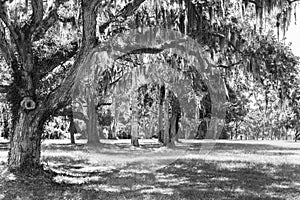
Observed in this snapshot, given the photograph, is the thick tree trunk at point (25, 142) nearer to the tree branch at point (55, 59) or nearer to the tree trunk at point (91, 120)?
the tree branch at point (55, 59)

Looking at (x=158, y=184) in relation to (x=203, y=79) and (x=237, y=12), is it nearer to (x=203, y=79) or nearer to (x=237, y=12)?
(x=237, y=12)


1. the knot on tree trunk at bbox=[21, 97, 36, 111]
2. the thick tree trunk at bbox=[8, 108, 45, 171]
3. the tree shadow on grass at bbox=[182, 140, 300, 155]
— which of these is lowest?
the tree shadow on grass at bbox=[182, 140, 300, 155]

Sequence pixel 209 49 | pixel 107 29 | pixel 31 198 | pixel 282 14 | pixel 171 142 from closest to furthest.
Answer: pixel 31 198 → pixel 282 14 → pixel 107 29 → pixel 209 49 → pixel 171 142

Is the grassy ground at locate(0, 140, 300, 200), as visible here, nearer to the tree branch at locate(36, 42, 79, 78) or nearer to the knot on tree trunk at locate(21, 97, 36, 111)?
the knot on tree trunk at locate(21, 97, 36, 111)

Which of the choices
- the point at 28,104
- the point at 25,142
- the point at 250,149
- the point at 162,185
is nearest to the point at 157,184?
the point at 162,185

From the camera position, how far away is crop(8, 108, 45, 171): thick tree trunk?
30.1 ft

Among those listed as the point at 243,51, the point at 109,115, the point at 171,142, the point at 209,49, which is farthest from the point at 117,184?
the point at 109,115

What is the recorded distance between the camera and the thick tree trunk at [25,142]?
918 cm

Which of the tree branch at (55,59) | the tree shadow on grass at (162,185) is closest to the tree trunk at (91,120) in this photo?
the tree branch at (55,59)

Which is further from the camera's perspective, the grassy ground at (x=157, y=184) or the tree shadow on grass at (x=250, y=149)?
the tree shadow on grass at (x=250, y=149)

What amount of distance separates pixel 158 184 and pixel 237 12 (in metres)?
6.75

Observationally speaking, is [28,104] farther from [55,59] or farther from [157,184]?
[157,184]

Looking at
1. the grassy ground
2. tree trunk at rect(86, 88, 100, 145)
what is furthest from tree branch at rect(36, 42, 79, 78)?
tree trunk at rect(86, 88, 100, 145)

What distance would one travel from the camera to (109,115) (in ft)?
104
